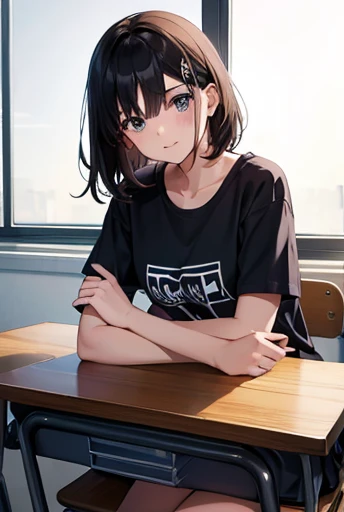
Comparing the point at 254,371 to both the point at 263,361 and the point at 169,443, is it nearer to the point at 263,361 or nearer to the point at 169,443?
the point at 263,361

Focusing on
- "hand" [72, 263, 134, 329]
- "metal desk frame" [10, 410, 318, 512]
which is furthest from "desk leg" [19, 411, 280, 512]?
"hand" [72, 263, 134, 329]

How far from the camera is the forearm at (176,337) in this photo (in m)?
1.00

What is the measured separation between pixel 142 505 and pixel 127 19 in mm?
757

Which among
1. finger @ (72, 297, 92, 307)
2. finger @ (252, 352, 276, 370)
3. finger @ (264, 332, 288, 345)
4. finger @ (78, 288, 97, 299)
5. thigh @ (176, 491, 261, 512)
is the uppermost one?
finger @ (78, 288, 97, 299)

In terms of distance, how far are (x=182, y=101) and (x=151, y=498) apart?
62cm

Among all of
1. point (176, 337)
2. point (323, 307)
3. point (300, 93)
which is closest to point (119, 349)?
point (176, 337)

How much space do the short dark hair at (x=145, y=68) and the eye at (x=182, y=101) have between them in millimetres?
22

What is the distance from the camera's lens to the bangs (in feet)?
3.21

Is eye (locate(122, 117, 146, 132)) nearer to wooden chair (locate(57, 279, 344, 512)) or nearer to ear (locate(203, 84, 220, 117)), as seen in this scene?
ear (locate(203, 84, 220, 117))

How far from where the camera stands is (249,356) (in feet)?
3.16

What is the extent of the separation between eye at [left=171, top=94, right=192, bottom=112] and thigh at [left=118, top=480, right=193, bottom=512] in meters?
0.60

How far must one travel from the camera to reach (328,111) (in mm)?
1815

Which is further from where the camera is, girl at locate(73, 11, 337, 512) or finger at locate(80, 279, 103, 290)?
finger at locate(80, 279, 103, 290)

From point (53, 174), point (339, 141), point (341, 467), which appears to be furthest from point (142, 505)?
point (53, 174)
